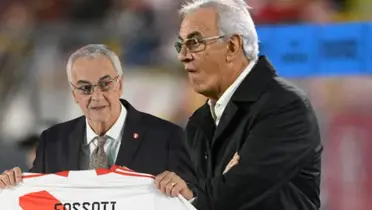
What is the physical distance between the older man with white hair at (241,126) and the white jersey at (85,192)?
8 centimetres

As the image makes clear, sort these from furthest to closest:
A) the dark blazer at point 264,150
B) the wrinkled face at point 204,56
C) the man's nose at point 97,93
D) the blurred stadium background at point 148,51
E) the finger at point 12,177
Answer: the blurred stadium background at point 148,51
the man's nose at point 97,93
the finger at point 12,177
the wrinkled face at point 204,56
the dark blazer at point 264,150

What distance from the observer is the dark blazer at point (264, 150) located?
2793 mm

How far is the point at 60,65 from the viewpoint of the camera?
6367 millimetres

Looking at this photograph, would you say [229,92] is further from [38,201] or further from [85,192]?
[38,201]

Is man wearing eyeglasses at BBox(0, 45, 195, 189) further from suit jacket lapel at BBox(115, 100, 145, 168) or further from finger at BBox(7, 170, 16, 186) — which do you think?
finger at BBox(7, 170, 16, 186)

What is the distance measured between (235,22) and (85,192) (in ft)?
2.19

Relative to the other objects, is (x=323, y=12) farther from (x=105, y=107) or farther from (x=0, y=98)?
(x=105, y=107)

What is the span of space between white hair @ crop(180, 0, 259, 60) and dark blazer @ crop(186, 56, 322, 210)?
5cm

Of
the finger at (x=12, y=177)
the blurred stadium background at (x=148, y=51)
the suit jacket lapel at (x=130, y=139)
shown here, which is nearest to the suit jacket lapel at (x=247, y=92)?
the suit jacket lapel at (x=130, y=139)

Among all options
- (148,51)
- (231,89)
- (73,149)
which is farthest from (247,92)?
(148,51)

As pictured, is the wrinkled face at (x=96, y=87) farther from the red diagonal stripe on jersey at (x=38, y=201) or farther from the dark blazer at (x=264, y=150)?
the dark blazer at (x=264, y=150)

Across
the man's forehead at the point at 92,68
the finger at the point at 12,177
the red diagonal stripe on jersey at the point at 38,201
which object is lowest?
the red diagonal stripe on jersey at the point at 38,201

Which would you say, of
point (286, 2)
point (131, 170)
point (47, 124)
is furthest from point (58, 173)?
point (286, 2)

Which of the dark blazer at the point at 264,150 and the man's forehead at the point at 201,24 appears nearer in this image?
the dark blazer at the point at 264,150
